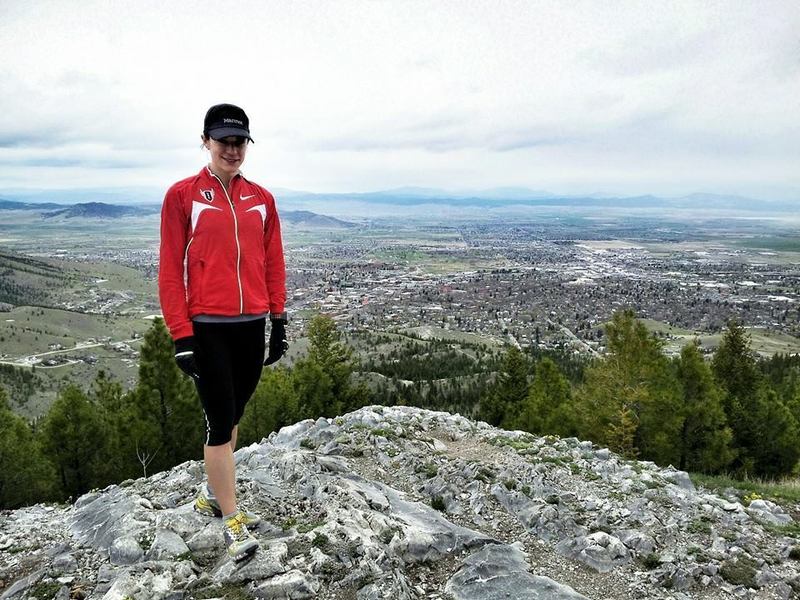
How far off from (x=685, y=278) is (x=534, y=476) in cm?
18198

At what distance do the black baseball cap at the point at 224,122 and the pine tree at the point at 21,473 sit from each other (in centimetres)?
1682

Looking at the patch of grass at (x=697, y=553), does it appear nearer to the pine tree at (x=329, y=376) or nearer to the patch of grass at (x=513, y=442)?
the patch of grass at (x=513, y=442)

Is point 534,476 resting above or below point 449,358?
above

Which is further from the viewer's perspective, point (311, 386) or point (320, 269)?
point (320, 269)

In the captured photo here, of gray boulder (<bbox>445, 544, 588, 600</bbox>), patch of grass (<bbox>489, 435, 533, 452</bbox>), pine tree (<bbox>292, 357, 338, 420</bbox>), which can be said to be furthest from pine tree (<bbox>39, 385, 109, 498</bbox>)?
gray boulder (<bbox>445, 544, 588, 600</bbox>)

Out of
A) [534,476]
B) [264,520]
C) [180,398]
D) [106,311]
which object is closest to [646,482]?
[534,476]

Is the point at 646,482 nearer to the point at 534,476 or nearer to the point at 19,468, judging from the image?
the point at 534,476

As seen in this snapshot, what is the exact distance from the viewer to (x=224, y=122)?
14.5 feet

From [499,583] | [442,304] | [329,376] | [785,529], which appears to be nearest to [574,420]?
[329,376]

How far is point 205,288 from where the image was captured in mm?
4387

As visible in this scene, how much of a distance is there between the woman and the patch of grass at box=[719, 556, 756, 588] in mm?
4949

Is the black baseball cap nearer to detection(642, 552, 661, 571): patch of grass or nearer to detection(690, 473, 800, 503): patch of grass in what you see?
detection(642, 552, 661, 571): patch of grass

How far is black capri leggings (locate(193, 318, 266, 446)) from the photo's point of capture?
4.46m

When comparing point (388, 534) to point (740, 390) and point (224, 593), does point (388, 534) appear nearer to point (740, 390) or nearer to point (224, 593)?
point (224, 593)
